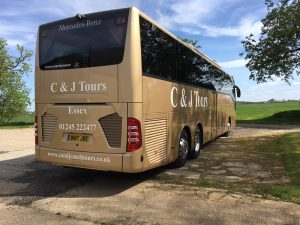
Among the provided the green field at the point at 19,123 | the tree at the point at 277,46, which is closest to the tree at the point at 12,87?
the green field at the point at 19,123

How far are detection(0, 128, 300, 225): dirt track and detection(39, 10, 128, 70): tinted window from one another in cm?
244

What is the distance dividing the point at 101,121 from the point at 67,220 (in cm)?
216

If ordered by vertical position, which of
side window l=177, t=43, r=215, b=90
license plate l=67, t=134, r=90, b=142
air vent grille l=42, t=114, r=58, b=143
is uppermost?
side window l=177, t=43, r=215, b=90

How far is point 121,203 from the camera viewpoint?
638cm

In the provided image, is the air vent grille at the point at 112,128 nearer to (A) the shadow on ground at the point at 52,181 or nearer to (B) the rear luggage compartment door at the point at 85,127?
(B) the rear luggage compartment door at the point at 85,127

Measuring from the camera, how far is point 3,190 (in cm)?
732

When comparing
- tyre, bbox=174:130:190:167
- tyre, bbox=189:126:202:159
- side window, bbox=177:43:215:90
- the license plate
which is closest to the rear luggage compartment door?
the license plate

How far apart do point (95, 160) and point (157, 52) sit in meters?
2.59

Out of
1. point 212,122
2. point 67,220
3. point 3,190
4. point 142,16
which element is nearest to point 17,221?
point 67,220

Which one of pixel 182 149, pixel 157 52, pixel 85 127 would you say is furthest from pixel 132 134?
pixel 182 149

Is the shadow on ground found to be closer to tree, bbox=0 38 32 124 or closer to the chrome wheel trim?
the chrome wheel trim

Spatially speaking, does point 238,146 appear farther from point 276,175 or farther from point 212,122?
point 276,175

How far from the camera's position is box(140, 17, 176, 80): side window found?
23.9 ft

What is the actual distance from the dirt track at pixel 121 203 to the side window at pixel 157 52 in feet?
7.66
